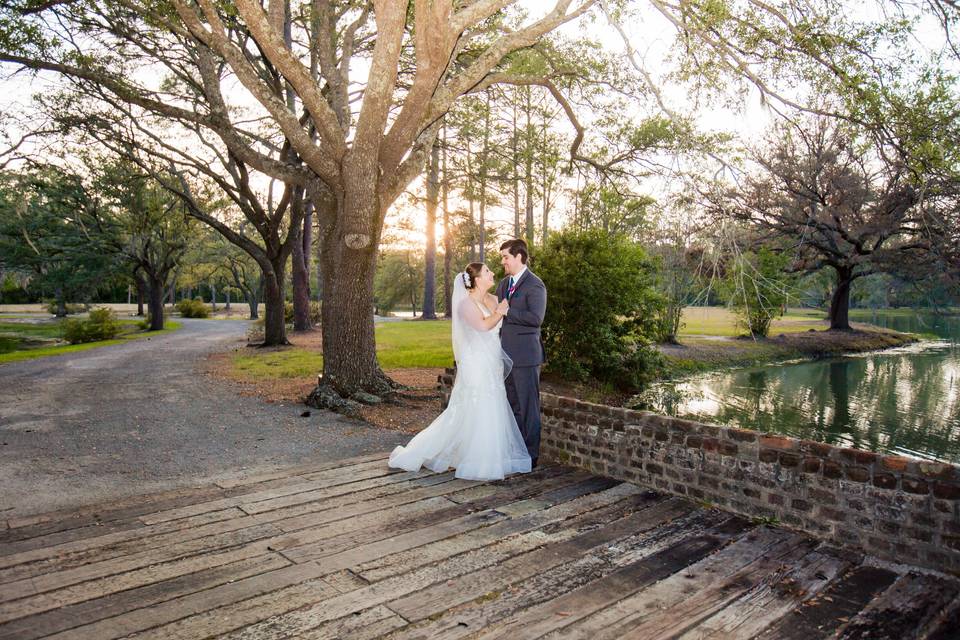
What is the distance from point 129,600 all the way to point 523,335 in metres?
3.80

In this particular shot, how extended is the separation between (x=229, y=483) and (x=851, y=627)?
497cm

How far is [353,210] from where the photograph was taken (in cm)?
951

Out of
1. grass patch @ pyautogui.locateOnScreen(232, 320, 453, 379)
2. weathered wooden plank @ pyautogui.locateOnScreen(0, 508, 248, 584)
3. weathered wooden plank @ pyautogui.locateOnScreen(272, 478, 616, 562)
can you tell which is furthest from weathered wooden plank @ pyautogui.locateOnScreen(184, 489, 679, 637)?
grass patch @ pyautogui.locateOnScreen(232, 320, 453, 379)

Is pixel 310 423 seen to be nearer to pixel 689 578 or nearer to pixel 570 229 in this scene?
pixel 689 578

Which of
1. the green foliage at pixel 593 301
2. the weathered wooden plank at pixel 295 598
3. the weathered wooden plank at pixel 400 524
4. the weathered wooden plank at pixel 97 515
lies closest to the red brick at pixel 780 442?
the weathered wooden plank at pixel 400 524

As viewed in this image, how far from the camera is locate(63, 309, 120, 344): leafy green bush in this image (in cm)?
2502

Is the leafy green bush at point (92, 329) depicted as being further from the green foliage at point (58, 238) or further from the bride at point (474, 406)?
the bride at point (474, 406)

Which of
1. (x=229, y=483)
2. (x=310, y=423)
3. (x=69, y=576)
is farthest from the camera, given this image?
(x=310, y=423)

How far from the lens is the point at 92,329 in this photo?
25.4 meters

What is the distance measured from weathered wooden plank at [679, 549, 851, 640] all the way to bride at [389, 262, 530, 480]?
2.56m

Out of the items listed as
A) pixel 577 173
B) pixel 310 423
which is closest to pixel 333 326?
pixel 310 423

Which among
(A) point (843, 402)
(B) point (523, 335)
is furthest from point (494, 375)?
(A) point (843, 402)

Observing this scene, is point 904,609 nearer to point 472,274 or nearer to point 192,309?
point 472,274

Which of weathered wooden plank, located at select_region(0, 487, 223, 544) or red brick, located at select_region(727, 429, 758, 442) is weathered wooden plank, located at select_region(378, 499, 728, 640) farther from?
weathered wooden plank, located at select_region(0, 487, 223, 544)
